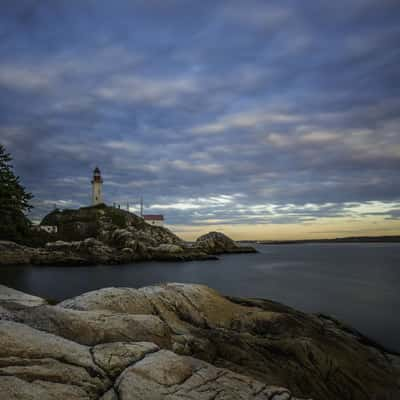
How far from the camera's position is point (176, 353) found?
877 cm

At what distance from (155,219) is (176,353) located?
128732 mm

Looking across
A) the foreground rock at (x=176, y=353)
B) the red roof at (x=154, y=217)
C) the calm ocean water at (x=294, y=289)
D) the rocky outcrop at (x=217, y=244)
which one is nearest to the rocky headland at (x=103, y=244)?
the rocky outcrop at (x=217, y=244)

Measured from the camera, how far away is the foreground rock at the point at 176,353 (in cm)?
581

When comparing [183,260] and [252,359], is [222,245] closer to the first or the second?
[183,260]

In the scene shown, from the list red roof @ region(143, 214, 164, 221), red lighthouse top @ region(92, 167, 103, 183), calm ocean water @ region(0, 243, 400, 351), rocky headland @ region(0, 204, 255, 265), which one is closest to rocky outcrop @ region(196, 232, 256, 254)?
rocky headland @ region(0, 204, 255, 265)

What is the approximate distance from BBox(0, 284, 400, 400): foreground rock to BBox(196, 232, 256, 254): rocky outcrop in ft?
325

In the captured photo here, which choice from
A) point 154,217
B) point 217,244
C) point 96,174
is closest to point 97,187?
point 96,174

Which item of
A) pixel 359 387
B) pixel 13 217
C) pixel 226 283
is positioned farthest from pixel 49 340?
pixel 226 283

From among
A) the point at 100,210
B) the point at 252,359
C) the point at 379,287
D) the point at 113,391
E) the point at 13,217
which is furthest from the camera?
the point at 100,210

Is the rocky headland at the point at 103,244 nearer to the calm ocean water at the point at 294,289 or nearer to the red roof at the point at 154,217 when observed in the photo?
the calm ocean water at the point at 294,289

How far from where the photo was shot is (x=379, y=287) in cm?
3994

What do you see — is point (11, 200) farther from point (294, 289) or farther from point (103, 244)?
point (103, 244)

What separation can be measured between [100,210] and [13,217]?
3082 inches

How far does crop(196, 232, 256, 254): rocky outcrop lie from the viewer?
11468 centimetres
